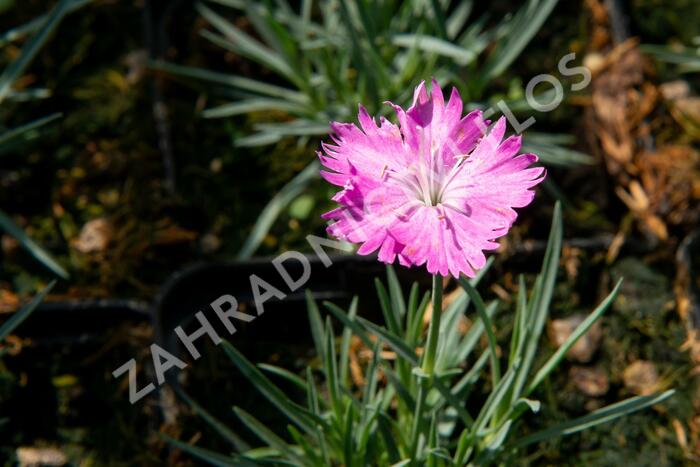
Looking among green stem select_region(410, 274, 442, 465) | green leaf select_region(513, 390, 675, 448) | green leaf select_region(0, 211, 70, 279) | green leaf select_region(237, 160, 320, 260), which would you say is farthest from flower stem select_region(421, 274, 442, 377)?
green leaf select_region(0, 211, 70, 279)

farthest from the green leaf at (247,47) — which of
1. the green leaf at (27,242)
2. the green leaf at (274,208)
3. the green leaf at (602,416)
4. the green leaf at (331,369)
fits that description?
the green leaf at (602,416)

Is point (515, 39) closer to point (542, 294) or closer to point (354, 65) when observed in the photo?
point (354, 65)

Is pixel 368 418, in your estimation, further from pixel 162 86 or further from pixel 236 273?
pixel 162 86

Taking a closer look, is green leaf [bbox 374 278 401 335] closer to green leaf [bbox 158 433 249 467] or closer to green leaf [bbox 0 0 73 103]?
green leaf [bbox 158 433 249 467]

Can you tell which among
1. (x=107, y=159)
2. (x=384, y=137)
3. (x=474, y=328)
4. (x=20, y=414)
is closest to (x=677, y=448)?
(x=474, y=328)

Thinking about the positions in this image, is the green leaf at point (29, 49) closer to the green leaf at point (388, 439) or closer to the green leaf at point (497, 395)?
the green leaf at point (388, 439)

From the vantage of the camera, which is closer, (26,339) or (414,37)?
(26,339)
